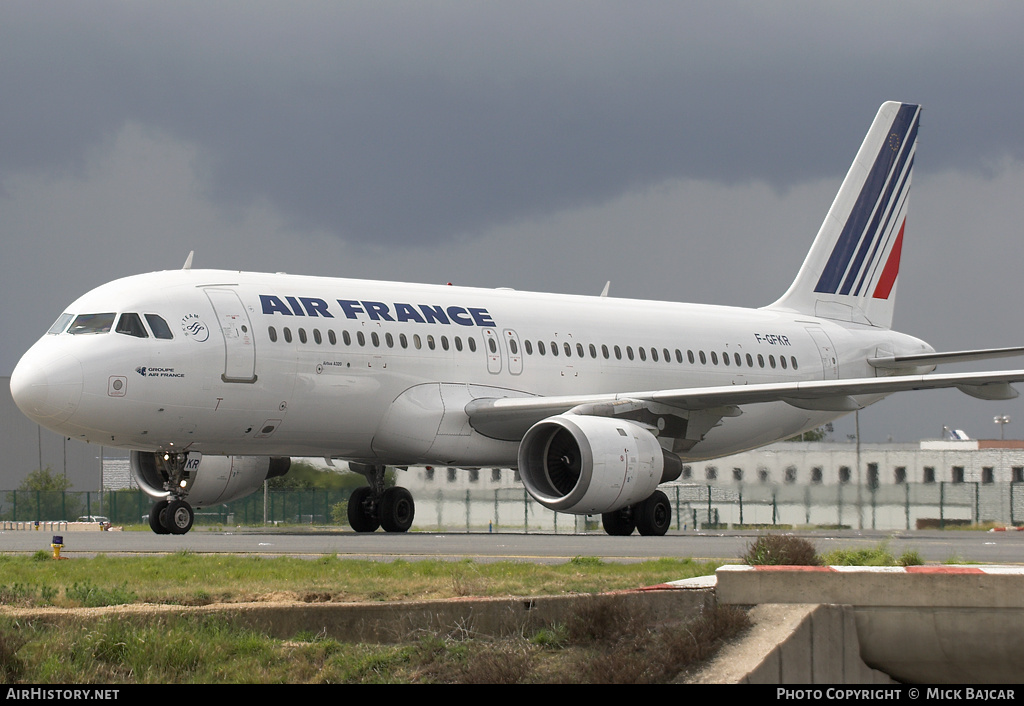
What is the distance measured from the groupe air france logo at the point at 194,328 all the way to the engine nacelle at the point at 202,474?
7.68 ft

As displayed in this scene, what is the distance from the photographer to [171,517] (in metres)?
22.8

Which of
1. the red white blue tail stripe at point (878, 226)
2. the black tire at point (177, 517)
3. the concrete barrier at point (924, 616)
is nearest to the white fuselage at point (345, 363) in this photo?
the black tire at point (177, 517)

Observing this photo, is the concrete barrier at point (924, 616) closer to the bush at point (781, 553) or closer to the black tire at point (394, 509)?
the bush at point (781, 553)

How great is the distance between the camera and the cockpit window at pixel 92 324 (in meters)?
20.2

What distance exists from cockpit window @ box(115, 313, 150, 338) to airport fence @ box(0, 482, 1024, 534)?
12538 millimetres

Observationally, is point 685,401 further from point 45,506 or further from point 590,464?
point 45,506

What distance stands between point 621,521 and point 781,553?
1178cm

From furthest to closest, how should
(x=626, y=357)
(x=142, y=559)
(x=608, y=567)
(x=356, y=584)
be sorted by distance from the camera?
(x=626, y=357) < (x=142, y=559) < (x=608, y=567) < (x=356, y=584)

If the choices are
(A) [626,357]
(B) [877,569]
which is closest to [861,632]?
(B) [877,569]

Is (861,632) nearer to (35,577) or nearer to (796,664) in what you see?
(796,664)

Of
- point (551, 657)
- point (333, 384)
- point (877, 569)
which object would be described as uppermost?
point (333, 384)

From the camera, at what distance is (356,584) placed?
38.3ft
